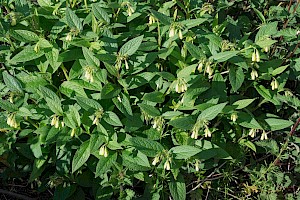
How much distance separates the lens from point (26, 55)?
109 inches

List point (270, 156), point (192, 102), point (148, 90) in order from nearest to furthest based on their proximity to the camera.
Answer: point (192, 102), point (148, 90), point (270, 156)

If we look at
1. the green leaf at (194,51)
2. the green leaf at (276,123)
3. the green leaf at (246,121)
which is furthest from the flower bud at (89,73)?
the green leaf at (276,123)

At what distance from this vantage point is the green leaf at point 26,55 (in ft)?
8.97

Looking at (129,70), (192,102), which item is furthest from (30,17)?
(192,102)

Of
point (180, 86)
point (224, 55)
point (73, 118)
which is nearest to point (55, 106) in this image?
point (73, 118)

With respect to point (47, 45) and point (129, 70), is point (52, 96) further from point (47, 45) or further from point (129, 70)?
point (129, 70)

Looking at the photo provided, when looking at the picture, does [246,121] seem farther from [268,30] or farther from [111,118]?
[111,118]

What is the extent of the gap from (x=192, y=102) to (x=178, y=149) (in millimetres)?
351

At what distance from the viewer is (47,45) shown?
2.72 metres

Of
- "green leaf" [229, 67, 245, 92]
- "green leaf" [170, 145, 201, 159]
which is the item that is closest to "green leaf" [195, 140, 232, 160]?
"green leaf" [170, 145, 201, 159]

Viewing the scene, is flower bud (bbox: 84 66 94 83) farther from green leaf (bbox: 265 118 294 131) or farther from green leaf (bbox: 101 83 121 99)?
green leaf (bbox: 265 118 294 131)

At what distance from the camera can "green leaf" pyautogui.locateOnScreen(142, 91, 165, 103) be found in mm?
2750

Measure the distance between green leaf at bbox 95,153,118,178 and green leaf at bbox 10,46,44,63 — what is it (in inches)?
31.1

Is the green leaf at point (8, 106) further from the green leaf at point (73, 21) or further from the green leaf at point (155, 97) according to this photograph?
the green leaf at point (155, 97)
